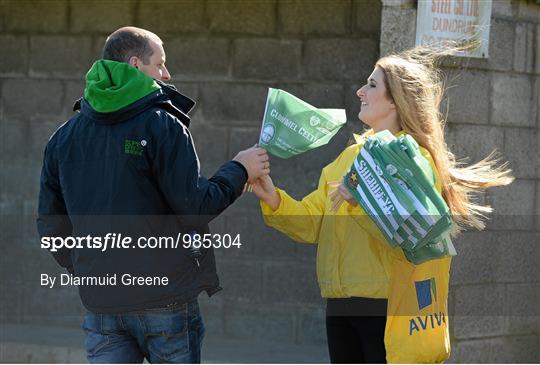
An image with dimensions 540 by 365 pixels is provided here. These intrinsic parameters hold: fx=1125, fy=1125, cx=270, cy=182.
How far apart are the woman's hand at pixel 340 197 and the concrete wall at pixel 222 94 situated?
273cm

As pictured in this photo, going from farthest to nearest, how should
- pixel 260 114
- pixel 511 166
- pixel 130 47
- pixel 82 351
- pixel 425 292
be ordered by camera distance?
1. pixel 260 114
2. pixel 82 351
3. pixel 511 166
4. pixel 425 292
5. pixel 130 47

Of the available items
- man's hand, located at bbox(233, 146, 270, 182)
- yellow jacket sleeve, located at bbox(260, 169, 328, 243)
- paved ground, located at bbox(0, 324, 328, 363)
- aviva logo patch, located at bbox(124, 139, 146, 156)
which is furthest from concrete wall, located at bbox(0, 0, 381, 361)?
aviva logo patch, located at bbox(124, 139, 146, 156)

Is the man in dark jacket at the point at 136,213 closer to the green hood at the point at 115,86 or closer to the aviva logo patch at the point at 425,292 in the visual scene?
the green hood at the point at 115,86

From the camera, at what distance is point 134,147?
4.07 m

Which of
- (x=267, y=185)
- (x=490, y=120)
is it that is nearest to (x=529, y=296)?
(x=490, y=120)

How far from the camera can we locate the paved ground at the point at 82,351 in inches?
270

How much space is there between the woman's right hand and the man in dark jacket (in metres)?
0.41

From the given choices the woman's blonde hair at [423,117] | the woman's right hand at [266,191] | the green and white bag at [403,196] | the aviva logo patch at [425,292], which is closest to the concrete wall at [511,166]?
the woman's blonde hair at [423,117]

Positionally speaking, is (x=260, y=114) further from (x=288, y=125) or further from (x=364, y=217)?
(x=364, y=217)

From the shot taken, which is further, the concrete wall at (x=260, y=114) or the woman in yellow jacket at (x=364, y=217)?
the concrete wall at (x=260, y=114)

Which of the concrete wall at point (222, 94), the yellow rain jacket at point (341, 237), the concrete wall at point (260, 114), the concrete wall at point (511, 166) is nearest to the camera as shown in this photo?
the yellow rain jacket at point (341, 237)

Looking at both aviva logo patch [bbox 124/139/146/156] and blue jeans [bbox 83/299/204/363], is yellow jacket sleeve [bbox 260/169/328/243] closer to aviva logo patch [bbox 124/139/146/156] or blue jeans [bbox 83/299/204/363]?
blue jeans [bbox 83/299/204/363]

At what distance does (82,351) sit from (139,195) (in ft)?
10.2

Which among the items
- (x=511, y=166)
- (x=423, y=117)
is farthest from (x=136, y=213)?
(x=511, y=166)
